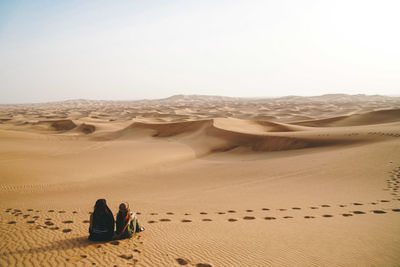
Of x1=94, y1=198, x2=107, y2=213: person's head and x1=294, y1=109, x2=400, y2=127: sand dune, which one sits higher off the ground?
x1=294, y1=109, x2=400, y2=127: sand dune

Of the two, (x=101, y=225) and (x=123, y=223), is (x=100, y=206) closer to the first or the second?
(x=101, y=225)

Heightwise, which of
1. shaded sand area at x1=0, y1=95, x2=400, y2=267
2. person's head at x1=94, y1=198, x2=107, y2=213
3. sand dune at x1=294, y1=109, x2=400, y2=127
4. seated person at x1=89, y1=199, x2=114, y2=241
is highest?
sand dune at x1=294, y1=109, x2=400, y2=127

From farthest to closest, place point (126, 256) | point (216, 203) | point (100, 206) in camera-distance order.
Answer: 1. point (216, 203)
2. point (100, 206)
3. point (126, 256)

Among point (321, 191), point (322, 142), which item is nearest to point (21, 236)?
point (321, 191)

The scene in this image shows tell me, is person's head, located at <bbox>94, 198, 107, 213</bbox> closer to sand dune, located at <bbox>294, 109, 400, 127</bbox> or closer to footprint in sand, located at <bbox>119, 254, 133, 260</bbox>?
footprint in sand, located at <bbox>119, 254, 133, 260</bbox>

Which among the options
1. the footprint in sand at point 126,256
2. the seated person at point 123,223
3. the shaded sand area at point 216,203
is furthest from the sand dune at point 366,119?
the footprint in sand at point 126,256

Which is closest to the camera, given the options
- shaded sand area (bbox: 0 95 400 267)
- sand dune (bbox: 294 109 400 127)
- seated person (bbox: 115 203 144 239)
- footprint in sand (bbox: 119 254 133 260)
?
footprint in sand (bbox: 119 254 133 260)

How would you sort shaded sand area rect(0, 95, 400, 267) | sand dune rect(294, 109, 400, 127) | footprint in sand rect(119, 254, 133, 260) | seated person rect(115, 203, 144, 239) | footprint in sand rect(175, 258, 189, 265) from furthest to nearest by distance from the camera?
1. sand dune rect(294, 109, 400, 127)
2. seated person rect(115, 203, 144, 239)
3. shaded sand area rect(0, 95, 400, 267)
4. footprint in sand rect(119, 254, 133, 260)
5. footprint in sand rect(175, 258, 189, 265)

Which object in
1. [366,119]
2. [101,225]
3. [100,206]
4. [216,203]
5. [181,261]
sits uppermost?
[366,119]

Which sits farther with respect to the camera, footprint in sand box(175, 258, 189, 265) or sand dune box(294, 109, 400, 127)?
sand dune box(294, 109, 400, 127)

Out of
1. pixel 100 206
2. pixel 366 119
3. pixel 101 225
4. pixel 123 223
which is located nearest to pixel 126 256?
pixel 123 223

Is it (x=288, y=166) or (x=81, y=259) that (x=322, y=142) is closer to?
(x=288, y=166)

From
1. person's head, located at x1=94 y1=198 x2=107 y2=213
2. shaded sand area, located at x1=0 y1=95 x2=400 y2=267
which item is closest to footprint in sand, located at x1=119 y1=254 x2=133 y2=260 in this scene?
shaded sand area, located at x1=0 y1=95 x2=400 y2=267

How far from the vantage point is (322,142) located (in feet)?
55.3
